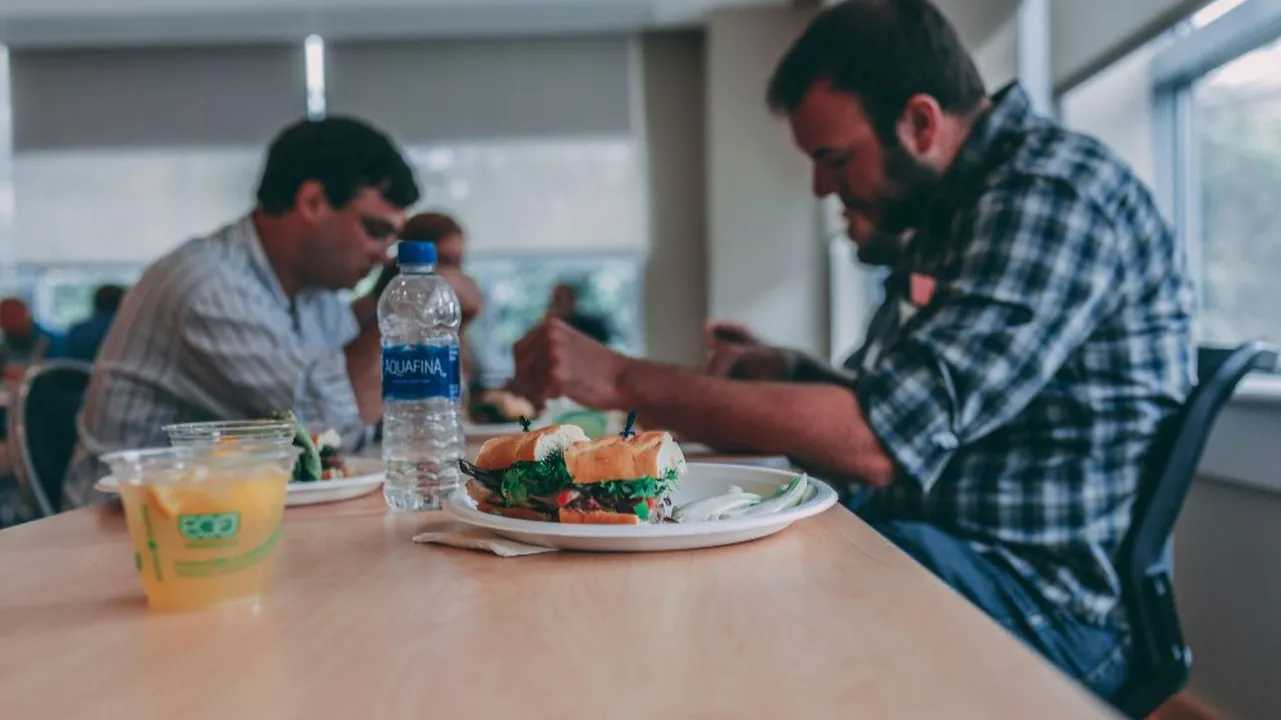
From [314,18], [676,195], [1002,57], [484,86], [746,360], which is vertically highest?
[314,18]

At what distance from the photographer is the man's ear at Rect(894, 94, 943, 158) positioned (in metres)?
1.51

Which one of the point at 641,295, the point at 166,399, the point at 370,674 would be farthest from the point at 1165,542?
the point at 641,295

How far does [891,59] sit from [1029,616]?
79 cm

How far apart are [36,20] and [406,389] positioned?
564cm

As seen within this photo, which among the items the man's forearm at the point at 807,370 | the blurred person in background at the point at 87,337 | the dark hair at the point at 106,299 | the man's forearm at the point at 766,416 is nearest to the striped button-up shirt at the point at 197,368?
the man's forearm at the point at 766,416

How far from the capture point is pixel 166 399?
1.80 metres

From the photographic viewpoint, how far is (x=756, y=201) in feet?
18.0

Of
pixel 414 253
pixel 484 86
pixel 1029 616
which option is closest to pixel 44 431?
pixel 414 253

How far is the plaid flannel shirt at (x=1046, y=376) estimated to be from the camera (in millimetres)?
1242

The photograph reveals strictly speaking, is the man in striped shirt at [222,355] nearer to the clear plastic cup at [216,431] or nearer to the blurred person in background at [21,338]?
the clear plastic cup at [216,431]

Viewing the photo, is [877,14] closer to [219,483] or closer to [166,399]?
[219,483]

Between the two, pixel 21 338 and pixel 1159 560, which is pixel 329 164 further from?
pixel 21 338

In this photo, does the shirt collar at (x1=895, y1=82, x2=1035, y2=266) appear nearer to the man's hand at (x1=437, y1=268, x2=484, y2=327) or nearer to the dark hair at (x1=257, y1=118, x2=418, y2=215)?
the man's hand at (x1=437, y1=268, x2=484, y2=327)

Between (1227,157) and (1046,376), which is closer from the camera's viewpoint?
(1046,376)
